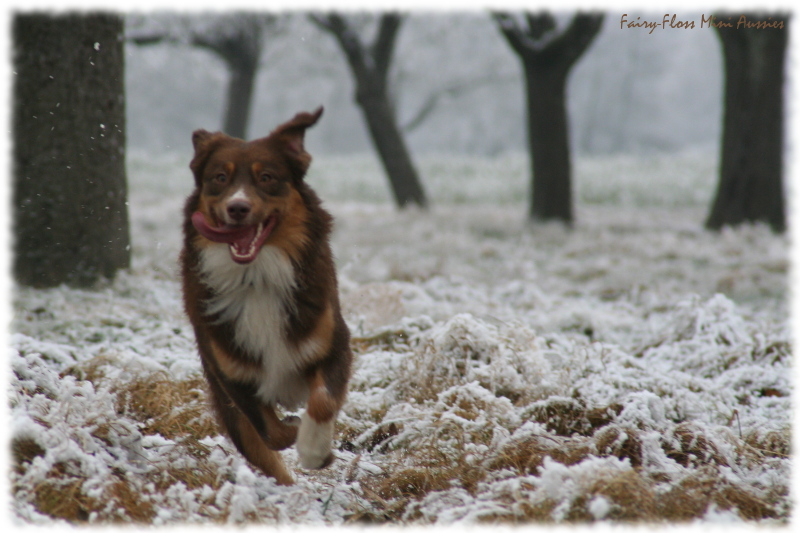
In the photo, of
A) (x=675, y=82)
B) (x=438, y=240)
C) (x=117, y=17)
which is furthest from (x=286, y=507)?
(x=675, y=82)

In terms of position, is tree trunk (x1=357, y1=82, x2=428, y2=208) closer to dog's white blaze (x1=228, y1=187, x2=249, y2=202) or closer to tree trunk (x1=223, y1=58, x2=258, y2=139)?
tree trunk (x1=223, y1=58, x2=258, y2=139)

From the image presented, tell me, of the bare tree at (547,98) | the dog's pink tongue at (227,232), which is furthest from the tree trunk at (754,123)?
the dog's pink tongue at (227,232)

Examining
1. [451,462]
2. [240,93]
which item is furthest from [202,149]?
[240,93]

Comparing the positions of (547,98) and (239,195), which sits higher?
(547,98)

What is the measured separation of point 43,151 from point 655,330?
511 cm

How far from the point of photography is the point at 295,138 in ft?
10.7

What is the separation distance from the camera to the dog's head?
300cm

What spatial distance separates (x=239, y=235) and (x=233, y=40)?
57.8ft

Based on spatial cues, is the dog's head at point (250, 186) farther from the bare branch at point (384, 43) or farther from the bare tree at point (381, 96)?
the bare branch at point (384, 43)

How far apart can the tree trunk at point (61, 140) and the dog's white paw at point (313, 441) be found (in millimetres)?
3779

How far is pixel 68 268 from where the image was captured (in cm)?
608

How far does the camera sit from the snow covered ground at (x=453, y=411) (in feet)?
9.62

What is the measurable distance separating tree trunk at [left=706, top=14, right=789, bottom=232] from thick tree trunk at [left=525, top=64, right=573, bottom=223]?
256cm

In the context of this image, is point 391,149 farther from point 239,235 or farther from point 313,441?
point 313,441
